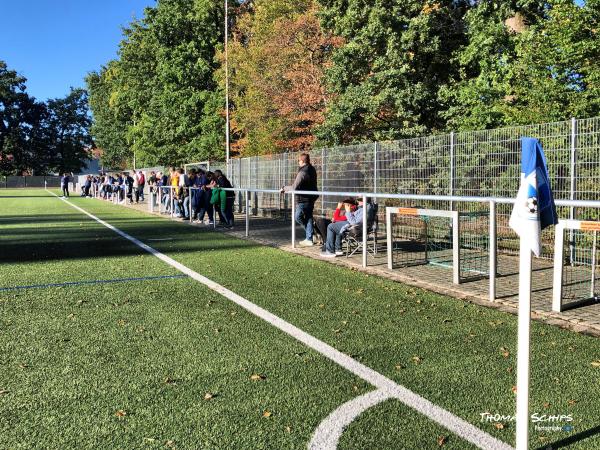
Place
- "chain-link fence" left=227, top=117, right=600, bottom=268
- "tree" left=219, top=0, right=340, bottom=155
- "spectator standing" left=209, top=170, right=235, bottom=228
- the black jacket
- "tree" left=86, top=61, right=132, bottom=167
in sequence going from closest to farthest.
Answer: "chain-link fence" left=227, top=117, right=600, bottom=268 < the black jacket < "spectator standing" left=209, top=170, right=235, bottom=228 < "tree" left=219, top=0, right=340, bottom=155 < "tree" left=86, top=61, right=132, bottom=167

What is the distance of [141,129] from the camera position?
168 ft

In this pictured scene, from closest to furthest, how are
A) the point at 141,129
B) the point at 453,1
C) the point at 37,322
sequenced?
the point at 37,322 < the point at 453,1 < the point at 141,129

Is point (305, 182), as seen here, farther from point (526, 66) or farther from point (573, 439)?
point (573, 439)

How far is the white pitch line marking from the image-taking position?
9.78 ft

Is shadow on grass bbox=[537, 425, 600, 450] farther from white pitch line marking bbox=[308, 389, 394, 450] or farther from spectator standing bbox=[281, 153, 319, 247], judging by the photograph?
spectator standing bbox=[281, 153, 319, 247]

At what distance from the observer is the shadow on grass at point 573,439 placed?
2.93 metres

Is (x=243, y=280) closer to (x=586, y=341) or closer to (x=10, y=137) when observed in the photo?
(x=586, y=341)

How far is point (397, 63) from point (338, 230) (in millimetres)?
12346

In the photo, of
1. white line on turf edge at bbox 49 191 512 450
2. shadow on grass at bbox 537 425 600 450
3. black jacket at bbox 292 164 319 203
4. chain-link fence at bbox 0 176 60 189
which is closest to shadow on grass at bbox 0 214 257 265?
black jacket at bbox 292 164 319 203

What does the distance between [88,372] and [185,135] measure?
42067 mm

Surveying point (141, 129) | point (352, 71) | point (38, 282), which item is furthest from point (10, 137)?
point (38, 282)

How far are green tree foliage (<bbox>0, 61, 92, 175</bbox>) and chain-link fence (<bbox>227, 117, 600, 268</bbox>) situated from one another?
297ft

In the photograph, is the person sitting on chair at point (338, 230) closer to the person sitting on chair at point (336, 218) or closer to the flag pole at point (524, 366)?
the person sitting on chair at point (336, 218)

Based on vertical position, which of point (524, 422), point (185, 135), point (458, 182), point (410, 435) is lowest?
point (410, 435)
